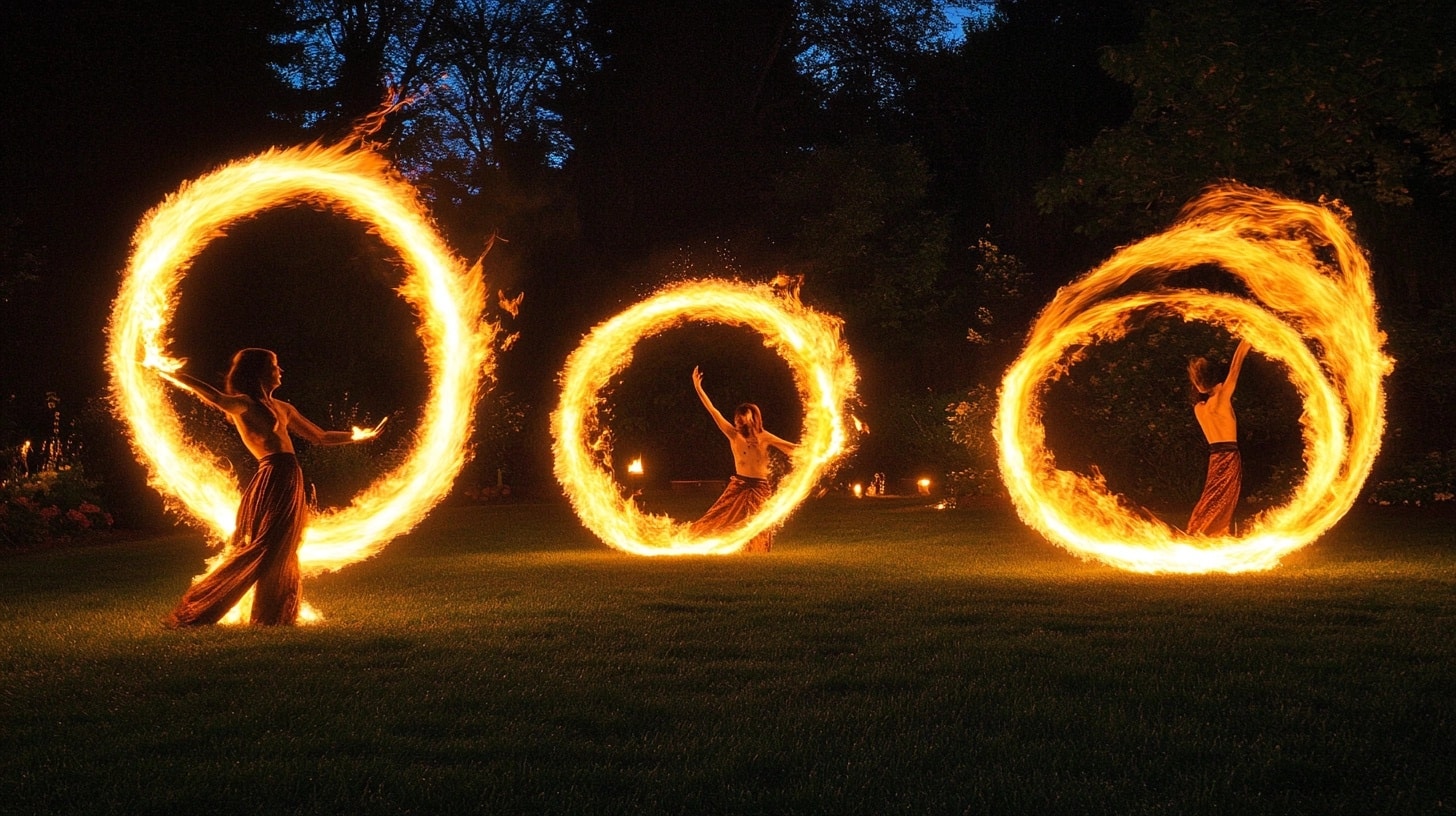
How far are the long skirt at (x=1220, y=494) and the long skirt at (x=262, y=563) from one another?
9242 millimetres

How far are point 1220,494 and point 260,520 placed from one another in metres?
9.71

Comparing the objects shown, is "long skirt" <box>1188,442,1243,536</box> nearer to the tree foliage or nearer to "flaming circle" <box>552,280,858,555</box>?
"flaming circle" <box>552,280,858,555</box>

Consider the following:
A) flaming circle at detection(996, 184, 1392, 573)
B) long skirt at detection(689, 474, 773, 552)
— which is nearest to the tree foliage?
flaming circle at detection(996, 184, 1392, 573)

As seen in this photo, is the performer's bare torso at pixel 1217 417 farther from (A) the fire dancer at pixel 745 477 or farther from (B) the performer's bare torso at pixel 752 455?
(B) the performer's bare torso at pixel 752 455

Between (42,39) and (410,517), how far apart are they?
11.9 m

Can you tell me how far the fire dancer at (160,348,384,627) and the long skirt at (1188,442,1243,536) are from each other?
8.94 metres

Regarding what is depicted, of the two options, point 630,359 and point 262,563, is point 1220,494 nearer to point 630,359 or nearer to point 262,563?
point 630,359

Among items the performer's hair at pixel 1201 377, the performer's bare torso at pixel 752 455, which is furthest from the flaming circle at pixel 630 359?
the performer's hair at pixel 1201 377

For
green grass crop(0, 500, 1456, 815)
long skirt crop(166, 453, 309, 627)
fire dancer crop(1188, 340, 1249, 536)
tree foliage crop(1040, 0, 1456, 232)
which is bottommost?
green grass crop(0, 500, 1456, 815)

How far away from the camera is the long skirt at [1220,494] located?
45.5 ft

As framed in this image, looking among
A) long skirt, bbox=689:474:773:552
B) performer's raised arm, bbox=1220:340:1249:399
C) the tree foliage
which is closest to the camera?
performer's raised arm, bbox=1220:340:1249:399

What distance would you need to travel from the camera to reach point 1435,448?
20.7 metres

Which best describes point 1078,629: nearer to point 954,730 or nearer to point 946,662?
point 946,662

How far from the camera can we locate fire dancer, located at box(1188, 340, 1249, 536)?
13.9 meters
